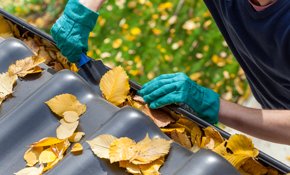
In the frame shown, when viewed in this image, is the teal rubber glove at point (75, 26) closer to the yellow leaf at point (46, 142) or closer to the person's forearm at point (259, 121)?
the yellow leaf at point (46, 142)

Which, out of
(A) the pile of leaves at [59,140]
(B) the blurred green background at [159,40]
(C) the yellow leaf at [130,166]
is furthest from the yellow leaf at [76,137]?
(B) the blurred green background at [159,40]

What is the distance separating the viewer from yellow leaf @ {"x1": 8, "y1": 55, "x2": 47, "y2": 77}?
3.35ft

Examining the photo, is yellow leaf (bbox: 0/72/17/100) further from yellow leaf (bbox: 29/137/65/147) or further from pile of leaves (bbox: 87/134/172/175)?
pile of leaves (bbox: 87/134/172/175)

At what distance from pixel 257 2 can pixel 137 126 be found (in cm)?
85

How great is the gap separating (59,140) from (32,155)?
0.36 feet

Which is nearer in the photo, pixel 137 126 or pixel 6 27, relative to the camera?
pixel 137 126

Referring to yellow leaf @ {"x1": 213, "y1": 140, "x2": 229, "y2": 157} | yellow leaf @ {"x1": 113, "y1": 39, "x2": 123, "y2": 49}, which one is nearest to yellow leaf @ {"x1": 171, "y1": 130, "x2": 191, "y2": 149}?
yellow leaf @ {"x1": 213, "y1": 140, "x2": 229, "y2": 157}

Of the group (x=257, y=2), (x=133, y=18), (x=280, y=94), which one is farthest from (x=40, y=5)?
(x=280, y=94)

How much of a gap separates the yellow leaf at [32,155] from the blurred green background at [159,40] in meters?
1.64

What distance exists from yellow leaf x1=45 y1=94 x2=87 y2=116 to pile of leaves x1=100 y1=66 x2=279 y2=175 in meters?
0.17

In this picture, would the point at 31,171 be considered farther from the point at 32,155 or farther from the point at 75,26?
Result: the point at 75,26

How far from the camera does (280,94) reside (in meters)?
1.31

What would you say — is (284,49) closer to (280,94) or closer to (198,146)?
(280,94)


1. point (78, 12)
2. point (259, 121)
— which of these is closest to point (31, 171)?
point (78, 12)
